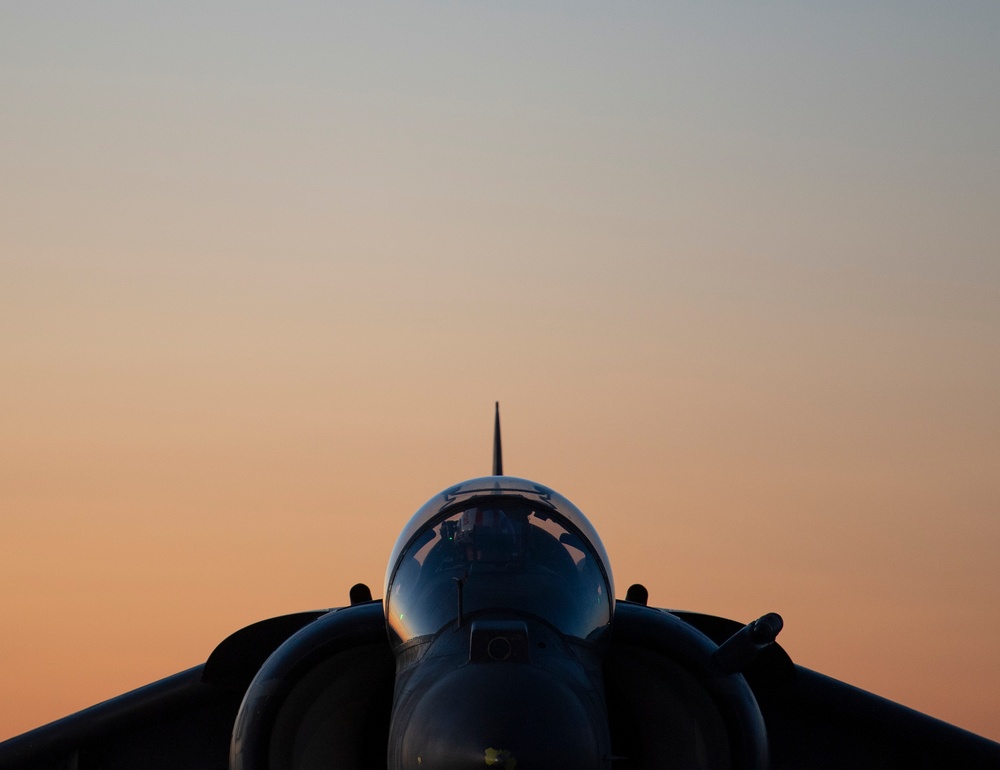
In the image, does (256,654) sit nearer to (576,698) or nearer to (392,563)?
(392,563)

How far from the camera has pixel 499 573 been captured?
12375mm

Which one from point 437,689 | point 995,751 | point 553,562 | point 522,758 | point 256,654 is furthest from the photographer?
point 995,751

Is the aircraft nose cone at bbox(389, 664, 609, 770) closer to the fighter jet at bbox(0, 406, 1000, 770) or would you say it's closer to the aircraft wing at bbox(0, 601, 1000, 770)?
the fighter jet at bbox(0, 406, 1000, 770)

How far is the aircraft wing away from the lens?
41.8 ft

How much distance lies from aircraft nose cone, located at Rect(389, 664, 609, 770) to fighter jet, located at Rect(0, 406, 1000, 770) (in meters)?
0.01

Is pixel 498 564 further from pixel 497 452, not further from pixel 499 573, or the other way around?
pixel 497 452

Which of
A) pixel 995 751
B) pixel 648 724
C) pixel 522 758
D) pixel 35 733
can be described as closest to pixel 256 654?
pixel 35 733

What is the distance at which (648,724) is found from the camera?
500 inches

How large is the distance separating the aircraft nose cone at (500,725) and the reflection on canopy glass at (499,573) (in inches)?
34.9

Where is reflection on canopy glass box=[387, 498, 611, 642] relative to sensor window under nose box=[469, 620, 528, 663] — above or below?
above

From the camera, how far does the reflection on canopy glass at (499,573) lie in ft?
40.1

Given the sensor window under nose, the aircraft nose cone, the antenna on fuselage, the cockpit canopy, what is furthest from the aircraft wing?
the antenna on fuselage

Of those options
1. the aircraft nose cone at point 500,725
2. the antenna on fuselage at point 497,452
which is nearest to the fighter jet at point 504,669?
the aircraft nose cone at point 500,725

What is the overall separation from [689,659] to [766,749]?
33.4 inches
